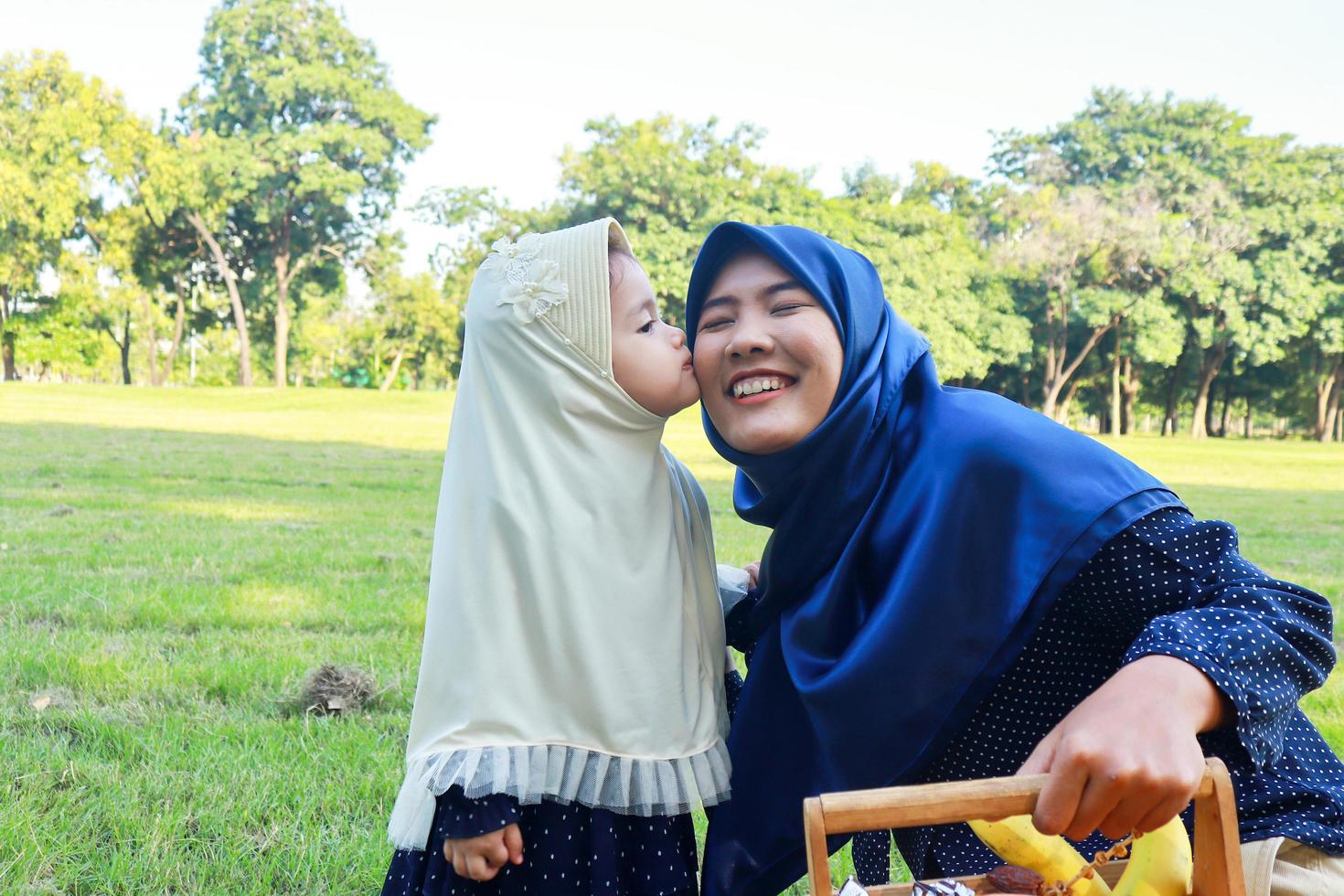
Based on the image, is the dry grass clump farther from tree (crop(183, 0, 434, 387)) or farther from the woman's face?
tree (crop(183, 0, 434, 387))

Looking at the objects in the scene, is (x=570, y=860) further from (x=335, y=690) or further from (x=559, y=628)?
(x=335, y=690)

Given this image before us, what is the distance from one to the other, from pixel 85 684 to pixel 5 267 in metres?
33.7

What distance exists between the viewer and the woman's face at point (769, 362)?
1.84m

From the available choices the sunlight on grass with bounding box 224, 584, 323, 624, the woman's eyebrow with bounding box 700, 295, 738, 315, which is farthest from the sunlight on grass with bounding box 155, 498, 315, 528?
the woman's eyebrow with bounding box 700, 295, 738, 315

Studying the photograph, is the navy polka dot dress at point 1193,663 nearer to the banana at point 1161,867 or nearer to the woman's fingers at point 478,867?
the banana at point 1161,867

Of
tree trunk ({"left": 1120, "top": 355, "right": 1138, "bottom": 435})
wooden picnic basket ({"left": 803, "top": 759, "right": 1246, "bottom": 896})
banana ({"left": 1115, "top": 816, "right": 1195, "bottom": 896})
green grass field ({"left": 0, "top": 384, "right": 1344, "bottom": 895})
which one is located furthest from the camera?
tree trunk ({"left": 1120, "top": 355, "right": 1138, "bottom": 435})

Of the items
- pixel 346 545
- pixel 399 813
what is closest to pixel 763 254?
pixel 399 813

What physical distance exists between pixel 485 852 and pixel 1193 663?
109cm

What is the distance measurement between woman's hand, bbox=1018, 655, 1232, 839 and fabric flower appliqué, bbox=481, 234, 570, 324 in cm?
111

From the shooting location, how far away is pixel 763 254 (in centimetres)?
197

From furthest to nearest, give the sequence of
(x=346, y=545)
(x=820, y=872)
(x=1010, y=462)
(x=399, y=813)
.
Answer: (x=346, y=545) < (x=399, y=813) < (x=1010, y=462) < (x=820, y=872)

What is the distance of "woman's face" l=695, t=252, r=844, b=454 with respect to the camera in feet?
6.04

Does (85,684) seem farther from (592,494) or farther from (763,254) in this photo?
(763,254)

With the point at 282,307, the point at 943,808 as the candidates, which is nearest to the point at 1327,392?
the point at 282,307
